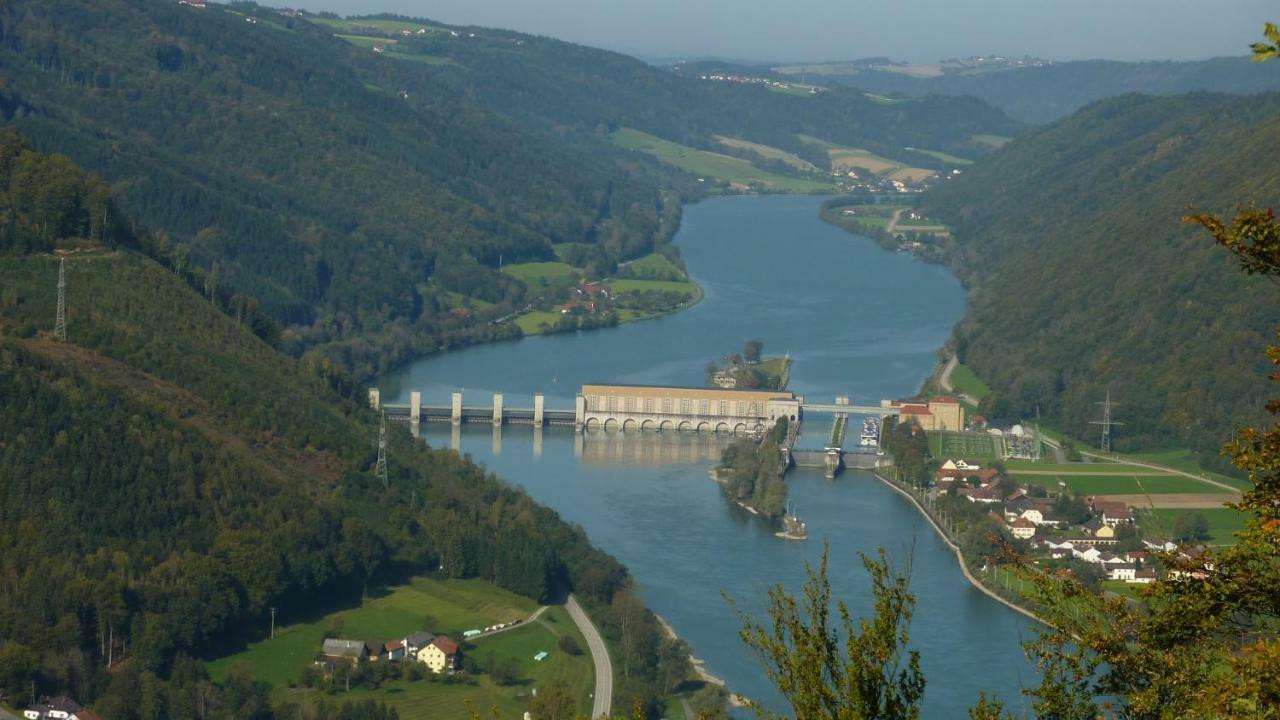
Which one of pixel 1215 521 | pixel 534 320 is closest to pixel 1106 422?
pixel 1215 521

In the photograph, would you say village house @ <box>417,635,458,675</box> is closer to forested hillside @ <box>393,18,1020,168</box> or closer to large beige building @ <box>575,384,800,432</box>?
large beige building @ <box>575,384,800,432</box>

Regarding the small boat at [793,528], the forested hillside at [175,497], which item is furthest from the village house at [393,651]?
the small boat at [793,528]

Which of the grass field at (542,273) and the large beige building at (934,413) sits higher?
the large beige building at (934,413)

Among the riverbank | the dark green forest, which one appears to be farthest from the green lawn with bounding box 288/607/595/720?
the dark green forest

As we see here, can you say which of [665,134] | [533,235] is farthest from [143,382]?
[665,134]

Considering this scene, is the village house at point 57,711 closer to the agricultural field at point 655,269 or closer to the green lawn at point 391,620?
the green lawn at point 391,620

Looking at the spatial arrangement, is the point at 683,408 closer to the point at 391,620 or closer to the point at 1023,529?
the point at 1023,529
